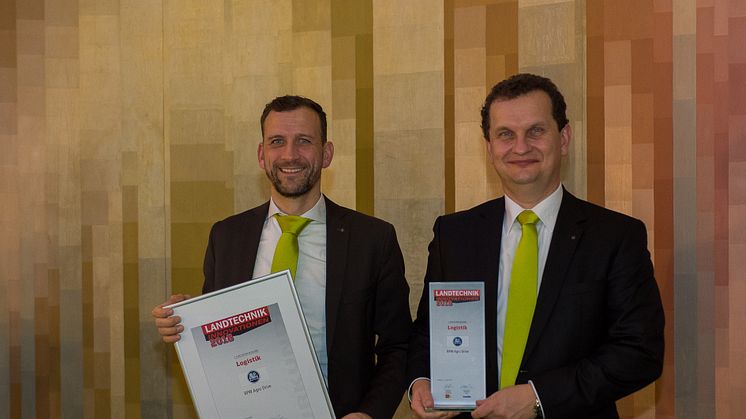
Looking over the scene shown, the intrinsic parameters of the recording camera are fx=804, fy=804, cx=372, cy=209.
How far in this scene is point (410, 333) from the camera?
8.50 ft

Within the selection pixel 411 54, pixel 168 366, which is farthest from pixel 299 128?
pixel 168 366

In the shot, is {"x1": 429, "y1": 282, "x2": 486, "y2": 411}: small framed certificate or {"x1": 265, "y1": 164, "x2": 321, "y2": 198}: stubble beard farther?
{"x1": 265, "y1": 164, "x2": 321, "y2": 198}: stubble beard

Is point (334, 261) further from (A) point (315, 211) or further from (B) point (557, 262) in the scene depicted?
(B) point (557, 262)

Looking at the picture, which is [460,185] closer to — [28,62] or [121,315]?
[121,315]

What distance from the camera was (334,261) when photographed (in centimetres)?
260

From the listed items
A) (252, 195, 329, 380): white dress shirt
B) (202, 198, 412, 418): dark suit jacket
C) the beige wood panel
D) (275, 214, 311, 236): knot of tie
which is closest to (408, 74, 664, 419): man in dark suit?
(202, 198, 412, 418): dark suit jacket

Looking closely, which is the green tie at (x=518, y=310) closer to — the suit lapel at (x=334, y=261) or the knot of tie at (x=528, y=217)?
the knot of tie at (x=528, y=217)

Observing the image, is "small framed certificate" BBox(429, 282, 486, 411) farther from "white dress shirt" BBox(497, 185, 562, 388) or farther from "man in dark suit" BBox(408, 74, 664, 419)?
"white dress shirt" BBox(497, 185, 562, 388)

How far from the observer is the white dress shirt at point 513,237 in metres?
2.26

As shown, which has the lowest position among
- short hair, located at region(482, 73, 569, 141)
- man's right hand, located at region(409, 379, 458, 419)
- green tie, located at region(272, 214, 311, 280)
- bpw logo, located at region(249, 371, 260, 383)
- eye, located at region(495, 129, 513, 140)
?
man's right hand, located at region(409, 379, 458, 419)

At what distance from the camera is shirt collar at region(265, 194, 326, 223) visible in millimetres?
2684

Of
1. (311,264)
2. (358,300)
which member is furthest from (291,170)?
(358,300)

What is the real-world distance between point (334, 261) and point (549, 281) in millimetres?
731

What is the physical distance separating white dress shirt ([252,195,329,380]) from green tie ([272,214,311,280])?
Result: 0.05 meters
